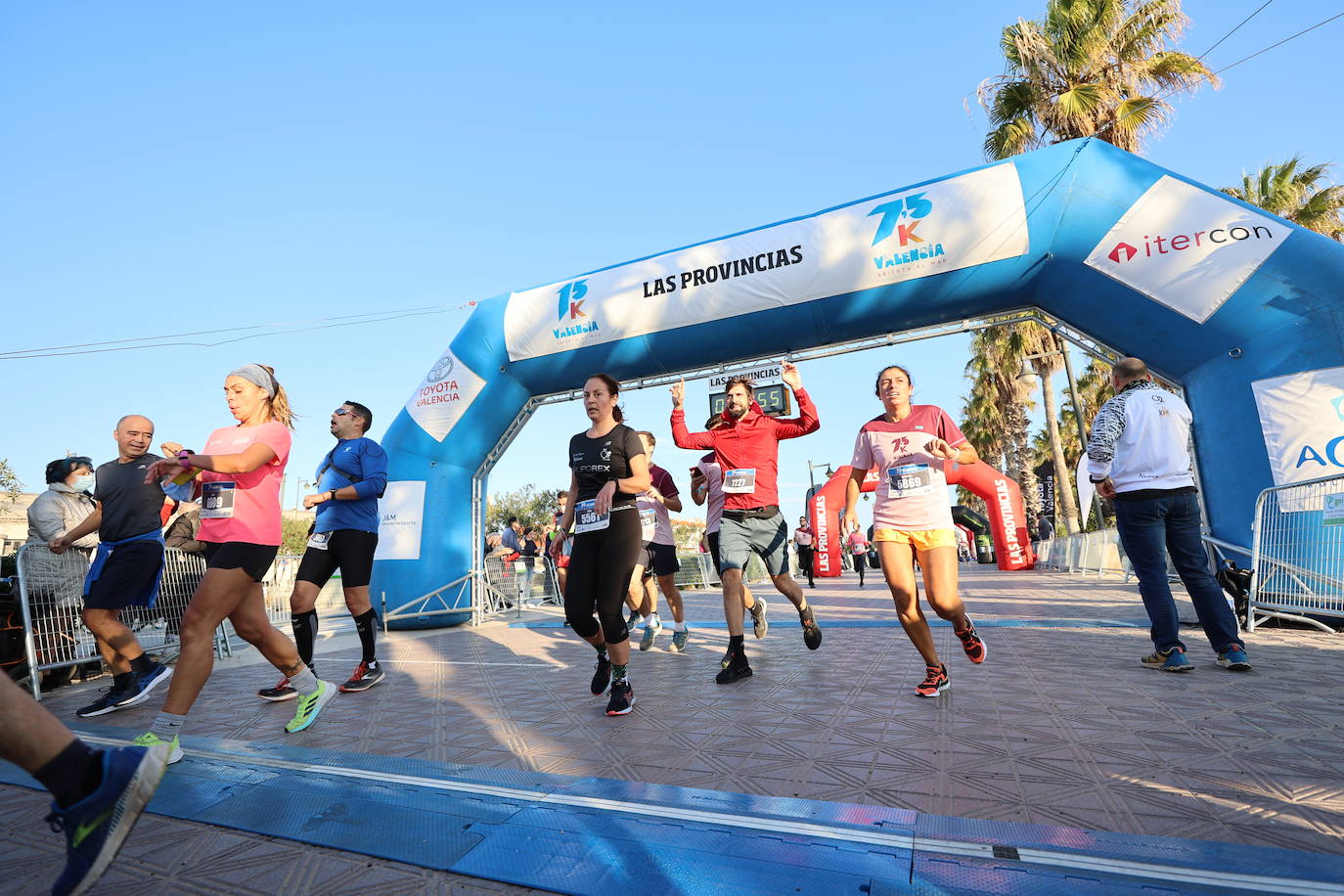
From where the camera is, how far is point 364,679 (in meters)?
4.86

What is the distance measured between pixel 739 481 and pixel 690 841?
3.12m

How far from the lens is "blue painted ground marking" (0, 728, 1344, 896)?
5.49ft

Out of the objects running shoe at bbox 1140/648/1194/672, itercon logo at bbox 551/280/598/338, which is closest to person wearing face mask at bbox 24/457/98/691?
itercon logo at bbox 551/280/598/338

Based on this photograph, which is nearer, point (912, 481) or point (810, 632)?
point (912, 481)

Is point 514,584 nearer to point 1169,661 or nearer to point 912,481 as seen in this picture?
point 912,481

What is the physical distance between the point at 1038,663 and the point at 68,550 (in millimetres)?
7138

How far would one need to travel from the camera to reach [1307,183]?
50.3 ft

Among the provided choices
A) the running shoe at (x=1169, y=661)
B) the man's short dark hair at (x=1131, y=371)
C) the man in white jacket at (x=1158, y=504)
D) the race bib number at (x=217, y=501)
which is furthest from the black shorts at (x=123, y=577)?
the man's short dark hair at (x=1131, y=371)

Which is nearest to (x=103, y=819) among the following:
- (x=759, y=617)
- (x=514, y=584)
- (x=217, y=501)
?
(x=217, y=501)

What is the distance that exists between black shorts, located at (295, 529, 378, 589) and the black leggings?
167cm

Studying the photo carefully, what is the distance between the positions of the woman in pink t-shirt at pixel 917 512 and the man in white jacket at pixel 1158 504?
113 cm

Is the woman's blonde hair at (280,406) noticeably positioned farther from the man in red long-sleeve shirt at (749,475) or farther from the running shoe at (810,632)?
the running shoe at (810,632)

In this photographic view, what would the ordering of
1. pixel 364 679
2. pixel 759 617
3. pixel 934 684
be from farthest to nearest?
pixel 759 617, pixel 364 679, pixel 934 684

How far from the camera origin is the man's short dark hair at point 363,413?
5.15m
